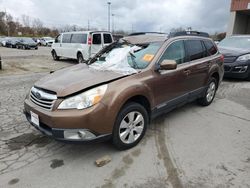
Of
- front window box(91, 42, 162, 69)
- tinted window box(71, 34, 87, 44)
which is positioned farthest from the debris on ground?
tinted window box(71, 34, 87, 44)

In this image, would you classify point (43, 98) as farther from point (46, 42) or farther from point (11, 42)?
point (46, 42)

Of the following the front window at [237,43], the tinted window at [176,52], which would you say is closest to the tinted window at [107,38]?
the front window at [237,43]

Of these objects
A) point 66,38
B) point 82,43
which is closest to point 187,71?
point 82,43

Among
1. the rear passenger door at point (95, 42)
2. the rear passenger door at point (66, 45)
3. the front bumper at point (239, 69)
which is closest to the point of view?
the front bumper at point (239, 69)

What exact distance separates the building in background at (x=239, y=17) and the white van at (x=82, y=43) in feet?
56.7

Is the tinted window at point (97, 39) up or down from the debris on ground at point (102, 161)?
up

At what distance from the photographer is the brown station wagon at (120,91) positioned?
9.01ft

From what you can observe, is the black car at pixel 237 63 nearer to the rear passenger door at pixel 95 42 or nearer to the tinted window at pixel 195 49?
the tinted window at pixel 195 49

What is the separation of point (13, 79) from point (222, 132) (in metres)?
7.32

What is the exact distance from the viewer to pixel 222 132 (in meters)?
3.98

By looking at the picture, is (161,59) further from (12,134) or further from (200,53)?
(12,134)

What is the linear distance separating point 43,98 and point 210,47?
4.09 m

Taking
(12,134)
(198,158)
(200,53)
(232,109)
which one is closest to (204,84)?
(200,53)

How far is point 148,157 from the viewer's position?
3145 millimetres
